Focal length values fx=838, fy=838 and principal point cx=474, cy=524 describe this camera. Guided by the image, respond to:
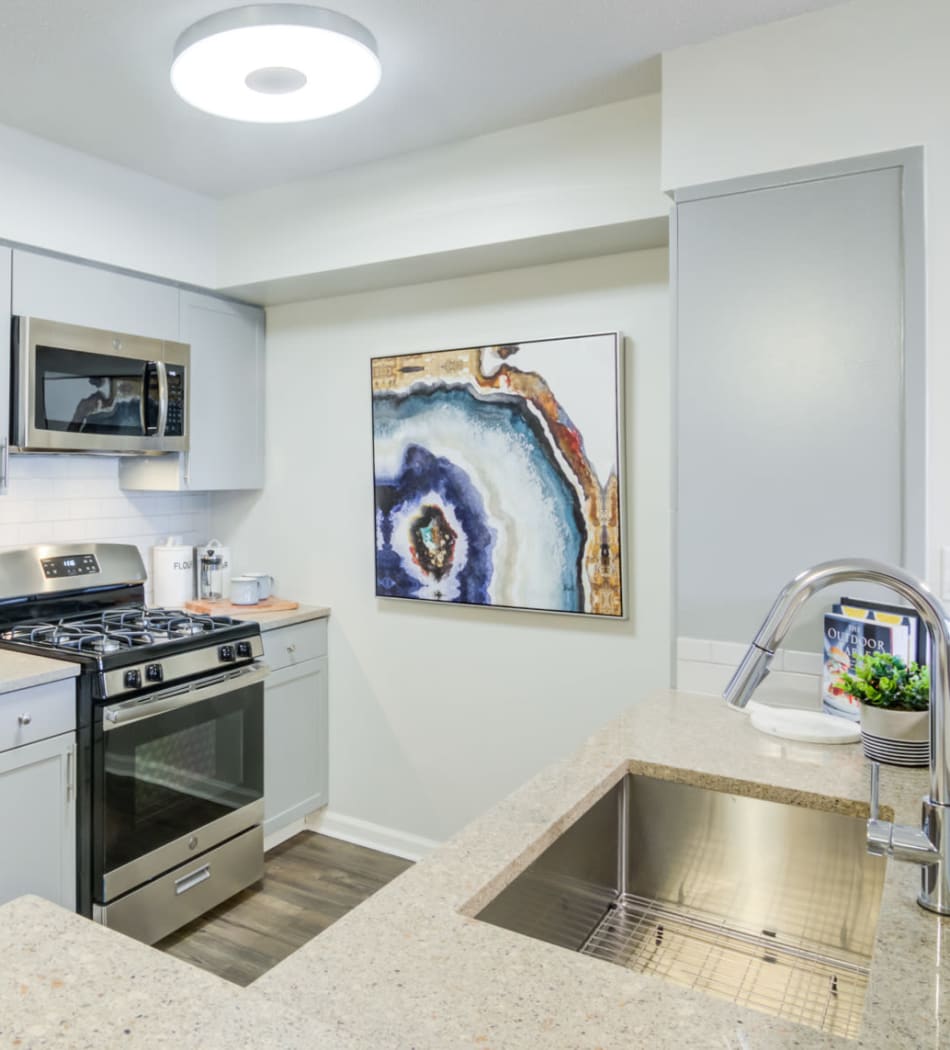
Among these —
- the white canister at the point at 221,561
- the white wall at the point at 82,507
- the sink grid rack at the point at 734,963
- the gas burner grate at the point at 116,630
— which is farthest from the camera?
the white canister at the point at 221,561

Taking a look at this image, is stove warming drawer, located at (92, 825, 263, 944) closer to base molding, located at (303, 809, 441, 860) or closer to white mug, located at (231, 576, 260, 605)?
base molding, located at (303, 809, 441, 860)

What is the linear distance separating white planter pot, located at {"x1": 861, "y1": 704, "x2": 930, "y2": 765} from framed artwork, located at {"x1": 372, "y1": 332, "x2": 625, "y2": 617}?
4.00 feet

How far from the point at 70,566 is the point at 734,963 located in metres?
2.57

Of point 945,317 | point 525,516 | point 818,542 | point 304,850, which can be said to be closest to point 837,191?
point 945,317

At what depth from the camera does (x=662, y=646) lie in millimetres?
2705

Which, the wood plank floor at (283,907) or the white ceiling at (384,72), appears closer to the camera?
the white ceiling at (384,72)

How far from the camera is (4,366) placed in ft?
8.43

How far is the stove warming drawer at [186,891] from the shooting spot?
2438mm

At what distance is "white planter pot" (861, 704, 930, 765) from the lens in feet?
4.92

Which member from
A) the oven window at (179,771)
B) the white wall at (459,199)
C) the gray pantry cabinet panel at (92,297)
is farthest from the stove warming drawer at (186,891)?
the white wall at (459,199)

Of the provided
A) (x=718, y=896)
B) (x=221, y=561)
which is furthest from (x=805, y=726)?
(x=221, y=561)

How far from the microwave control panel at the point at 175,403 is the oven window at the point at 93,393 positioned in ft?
0.22

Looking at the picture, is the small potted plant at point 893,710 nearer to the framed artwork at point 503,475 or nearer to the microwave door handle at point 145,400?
the framed artwork at point 503,475

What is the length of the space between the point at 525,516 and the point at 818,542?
3.62ft
